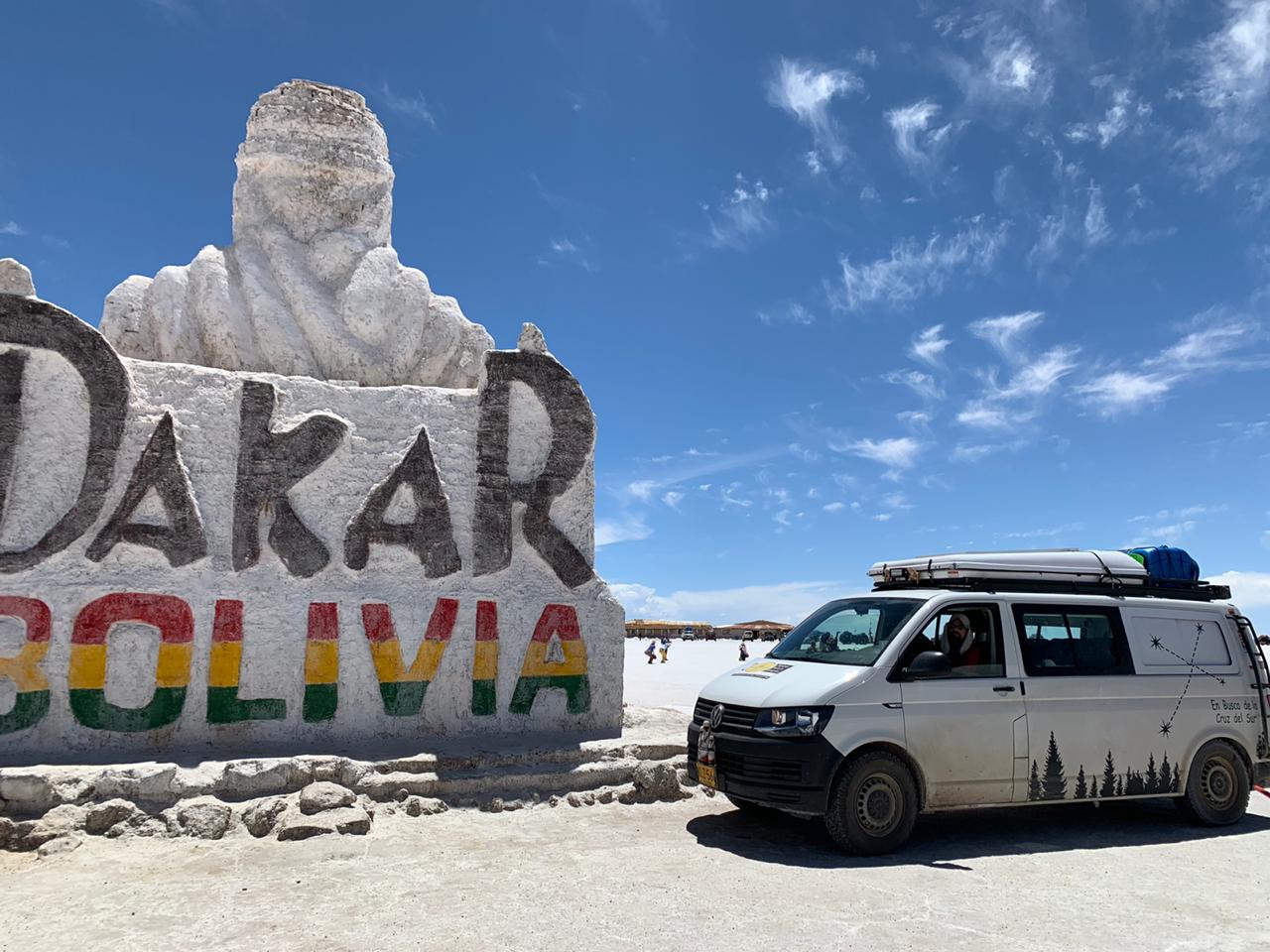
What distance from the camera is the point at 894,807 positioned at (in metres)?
6.43

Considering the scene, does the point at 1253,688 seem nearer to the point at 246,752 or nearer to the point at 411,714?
the point at 411,714

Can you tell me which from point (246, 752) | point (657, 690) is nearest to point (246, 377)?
point (246, 752)

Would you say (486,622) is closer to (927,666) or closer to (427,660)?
(427,660)

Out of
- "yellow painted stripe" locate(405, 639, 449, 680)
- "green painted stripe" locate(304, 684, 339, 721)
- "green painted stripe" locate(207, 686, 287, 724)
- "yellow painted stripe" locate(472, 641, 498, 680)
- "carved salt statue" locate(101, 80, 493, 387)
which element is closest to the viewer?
"green painted stripe" locate(207, 686, 287, 724)

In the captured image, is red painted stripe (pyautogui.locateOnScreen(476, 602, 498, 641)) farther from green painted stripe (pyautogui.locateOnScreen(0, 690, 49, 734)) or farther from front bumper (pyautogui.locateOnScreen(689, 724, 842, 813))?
green painted stripe (pyautogui.locateOnScreen(0, 690, 49, 734))

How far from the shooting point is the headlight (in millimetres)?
6246

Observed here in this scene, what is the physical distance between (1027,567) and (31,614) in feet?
26.5

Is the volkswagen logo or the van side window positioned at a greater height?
the van side window

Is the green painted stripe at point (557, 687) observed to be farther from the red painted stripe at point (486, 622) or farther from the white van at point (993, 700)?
the white van at point (993, 700)

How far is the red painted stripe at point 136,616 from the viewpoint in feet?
24.5

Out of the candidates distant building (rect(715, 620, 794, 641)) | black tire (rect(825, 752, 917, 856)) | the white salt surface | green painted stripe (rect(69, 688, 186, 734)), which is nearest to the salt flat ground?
black tire (rect(825, 752, 917, 856))

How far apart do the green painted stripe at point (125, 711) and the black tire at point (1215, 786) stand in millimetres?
8374

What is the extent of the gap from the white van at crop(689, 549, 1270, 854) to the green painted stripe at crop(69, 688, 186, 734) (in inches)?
170

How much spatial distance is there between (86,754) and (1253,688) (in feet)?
31.9
